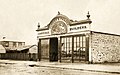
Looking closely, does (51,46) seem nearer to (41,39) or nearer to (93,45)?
(41,39)

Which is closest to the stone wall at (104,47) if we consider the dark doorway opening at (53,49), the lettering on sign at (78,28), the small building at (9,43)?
the lettering on sign at (78,28)

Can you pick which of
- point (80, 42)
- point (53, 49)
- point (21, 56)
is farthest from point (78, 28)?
point (21, 56)

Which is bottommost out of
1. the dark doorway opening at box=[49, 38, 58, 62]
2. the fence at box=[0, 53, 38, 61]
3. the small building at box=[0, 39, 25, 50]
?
the fence at box=[0, 53, 38, 61]

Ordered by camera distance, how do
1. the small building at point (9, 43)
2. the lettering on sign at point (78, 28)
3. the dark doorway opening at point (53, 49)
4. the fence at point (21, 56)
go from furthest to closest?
1. the small building at point (9, 43)
2. the fence at point (21, 56)
3. the dark doorway opening at point (53, 49)
4. the lettering on sign at point (78, 28)

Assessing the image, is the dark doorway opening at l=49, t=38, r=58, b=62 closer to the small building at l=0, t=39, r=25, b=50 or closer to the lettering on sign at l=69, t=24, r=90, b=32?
the lettering on sign at l=69, t=24, r=90, b=32

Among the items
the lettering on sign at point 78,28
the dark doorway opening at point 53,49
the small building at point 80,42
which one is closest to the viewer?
the small building at point 80,42

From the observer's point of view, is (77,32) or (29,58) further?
(29,58)

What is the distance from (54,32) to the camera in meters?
35.2

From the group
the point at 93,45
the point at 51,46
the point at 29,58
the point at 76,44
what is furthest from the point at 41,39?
the point at 93,45

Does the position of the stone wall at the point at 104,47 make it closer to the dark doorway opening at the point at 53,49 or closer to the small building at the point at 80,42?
the small building at the point at 80,42

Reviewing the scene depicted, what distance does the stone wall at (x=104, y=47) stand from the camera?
94.9 ft

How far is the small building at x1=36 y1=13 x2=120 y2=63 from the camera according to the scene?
2881cm

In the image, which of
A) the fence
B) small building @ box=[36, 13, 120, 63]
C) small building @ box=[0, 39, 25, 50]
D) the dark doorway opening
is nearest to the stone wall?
small building @ box=[36, 13, 120, 63]

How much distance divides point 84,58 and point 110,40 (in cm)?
536
